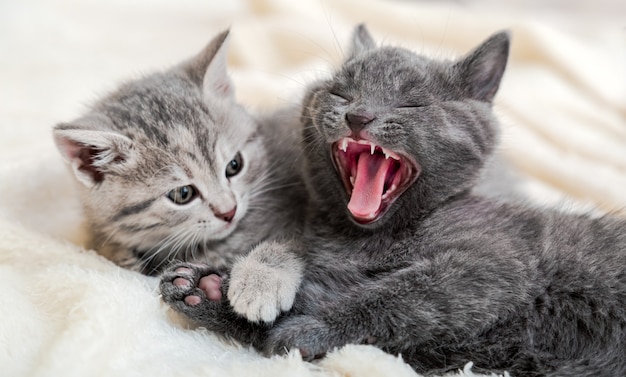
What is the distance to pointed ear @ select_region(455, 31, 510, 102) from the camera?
4.30 ft

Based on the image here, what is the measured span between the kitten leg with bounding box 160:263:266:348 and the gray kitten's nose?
0.42m

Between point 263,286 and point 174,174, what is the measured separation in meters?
0.38

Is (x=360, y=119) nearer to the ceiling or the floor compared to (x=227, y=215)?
nearer to the ceiling

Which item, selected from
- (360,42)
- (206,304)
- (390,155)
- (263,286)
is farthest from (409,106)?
(206,304)

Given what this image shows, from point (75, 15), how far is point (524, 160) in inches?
93.2

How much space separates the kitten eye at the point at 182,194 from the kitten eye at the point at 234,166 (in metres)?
0.12

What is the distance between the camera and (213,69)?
1558 mm

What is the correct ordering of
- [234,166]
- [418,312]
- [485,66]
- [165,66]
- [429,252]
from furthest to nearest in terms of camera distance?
[165,66]
[234,166]
[485,66]
[429,252]
[418,312]

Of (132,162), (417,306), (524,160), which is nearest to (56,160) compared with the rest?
(132,162)

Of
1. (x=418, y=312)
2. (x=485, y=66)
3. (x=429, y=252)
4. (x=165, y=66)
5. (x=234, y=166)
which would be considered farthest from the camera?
(x=165, y=66)

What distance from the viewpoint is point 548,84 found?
96.0 inches

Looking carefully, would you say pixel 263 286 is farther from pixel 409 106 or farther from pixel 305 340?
pixel 409 106

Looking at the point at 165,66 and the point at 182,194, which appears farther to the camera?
the point at 165,66

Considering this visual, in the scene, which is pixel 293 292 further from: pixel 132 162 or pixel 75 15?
pixel 75 15
